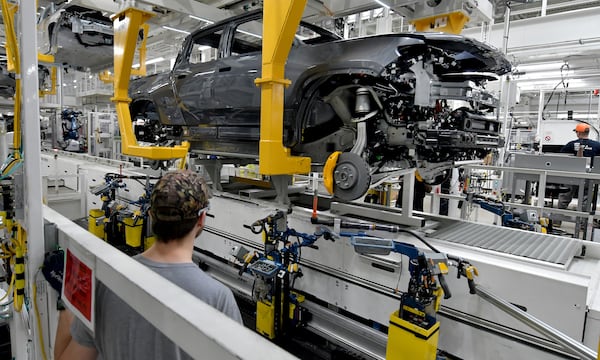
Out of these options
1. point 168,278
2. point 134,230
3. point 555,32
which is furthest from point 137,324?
point 555,32

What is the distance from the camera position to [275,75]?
116 inches

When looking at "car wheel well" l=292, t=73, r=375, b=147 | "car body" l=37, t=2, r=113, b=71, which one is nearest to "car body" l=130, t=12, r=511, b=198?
"car wheel well" l=292, t=73, r=375, b=147

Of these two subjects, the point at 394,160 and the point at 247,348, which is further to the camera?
the point at 394,160

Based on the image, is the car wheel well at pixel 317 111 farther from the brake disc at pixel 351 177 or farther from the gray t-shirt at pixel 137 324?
the gray t-shirt at pixel 137 324

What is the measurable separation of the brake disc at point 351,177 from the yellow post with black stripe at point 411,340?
94 centimetres

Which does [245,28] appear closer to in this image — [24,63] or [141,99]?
[141,99]

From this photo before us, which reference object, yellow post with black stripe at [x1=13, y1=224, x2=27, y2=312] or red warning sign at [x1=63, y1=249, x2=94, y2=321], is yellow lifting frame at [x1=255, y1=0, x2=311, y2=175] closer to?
yellow post with black stripe at [x1=13, y1=224, x2=27, y2=312]

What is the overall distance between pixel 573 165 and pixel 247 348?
575 centimetres

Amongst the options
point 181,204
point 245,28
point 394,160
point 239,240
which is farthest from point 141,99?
point 181,204

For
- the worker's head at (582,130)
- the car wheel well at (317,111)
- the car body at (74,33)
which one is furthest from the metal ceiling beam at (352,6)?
the worker's head at (582,130)

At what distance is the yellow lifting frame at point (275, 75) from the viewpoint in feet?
9.02

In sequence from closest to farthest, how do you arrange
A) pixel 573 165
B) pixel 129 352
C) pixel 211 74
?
pixel 129 352
pixel 211 74
pixel 573 165

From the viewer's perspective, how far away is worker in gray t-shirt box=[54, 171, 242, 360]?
101 cm

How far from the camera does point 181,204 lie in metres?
1.18
